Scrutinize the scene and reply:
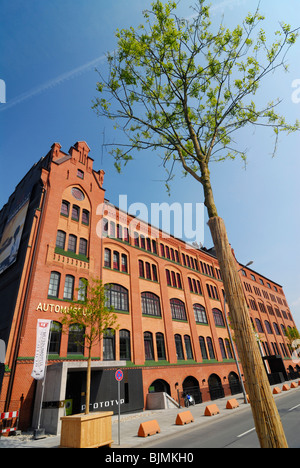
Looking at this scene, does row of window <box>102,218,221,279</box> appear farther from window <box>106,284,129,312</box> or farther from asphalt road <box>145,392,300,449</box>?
asphalt road <box>145,392,300,449</box>

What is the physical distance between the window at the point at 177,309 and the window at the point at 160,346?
331 centimetres

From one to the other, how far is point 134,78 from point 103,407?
19109mm

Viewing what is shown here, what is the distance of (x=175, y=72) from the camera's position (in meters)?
7.55

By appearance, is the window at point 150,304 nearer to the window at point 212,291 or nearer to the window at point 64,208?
the window at point 64,208

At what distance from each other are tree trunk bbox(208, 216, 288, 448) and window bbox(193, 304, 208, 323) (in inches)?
1107

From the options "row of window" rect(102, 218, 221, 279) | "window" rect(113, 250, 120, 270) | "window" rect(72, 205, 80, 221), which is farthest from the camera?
"row of window" rect(102, 218, 221, 279)

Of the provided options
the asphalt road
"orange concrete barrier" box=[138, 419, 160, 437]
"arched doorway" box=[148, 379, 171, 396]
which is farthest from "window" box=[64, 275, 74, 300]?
the asphalt road

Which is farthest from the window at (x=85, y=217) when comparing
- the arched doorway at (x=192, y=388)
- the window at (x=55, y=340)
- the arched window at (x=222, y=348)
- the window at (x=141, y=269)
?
the arched window at (x=222, y=348)

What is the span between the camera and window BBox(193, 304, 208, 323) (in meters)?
30.8

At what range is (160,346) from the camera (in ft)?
79.4

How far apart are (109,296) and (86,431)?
42.3ft

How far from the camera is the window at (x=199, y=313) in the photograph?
101ft
